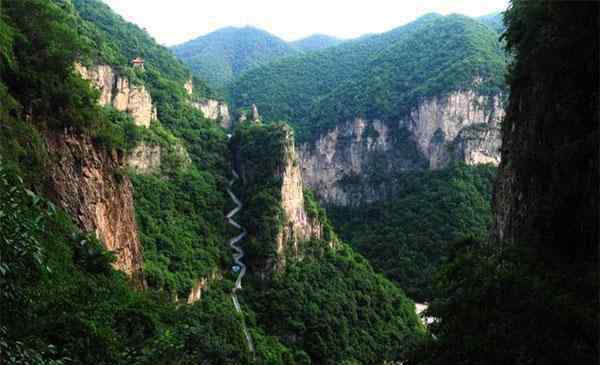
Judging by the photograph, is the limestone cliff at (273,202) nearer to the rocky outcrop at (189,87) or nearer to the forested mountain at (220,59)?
the rocky outcrop at (189,87)

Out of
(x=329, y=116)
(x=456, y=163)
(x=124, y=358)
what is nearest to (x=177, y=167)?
(x=124, y=358)

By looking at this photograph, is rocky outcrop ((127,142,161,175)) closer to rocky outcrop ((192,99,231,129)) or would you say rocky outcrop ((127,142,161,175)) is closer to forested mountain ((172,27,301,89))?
rocky outcrop ((192,99,231,129))

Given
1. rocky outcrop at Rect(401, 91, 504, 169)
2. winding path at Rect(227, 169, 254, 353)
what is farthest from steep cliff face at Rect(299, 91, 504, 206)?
winding path at Rect(227, 169, 254, 353)

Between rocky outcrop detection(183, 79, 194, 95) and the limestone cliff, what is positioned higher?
rocky outcrop detection(183, 79, 194, 95)

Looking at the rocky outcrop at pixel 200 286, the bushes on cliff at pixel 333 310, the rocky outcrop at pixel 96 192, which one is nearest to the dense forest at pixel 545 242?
the rocky outcrop at pixel 96 192

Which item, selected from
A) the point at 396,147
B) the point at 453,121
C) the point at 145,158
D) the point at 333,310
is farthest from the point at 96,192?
the point at 396,147

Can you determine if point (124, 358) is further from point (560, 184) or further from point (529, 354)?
point (560, 184)
